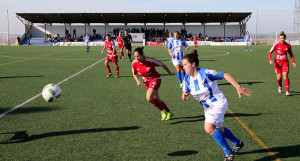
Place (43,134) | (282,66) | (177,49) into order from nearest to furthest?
1. (43,134)
2. (282,66)
3. (177,49)

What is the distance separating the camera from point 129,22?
62938 millimetres

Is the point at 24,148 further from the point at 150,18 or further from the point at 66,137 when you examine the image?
the point at 150,18

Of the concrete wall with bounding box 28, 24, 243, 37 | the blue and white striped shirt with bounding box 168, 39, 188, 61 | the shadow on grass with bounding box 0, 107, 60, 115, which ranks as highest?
the concrete wall with bounding box 28, 24, 243, 37

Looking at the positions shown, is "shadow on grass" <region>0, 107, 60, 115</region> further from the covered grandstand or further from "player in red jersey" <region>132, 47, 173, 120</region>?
the covered grandstand

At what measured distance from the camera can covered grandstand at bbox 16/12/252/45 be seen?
59.0 m

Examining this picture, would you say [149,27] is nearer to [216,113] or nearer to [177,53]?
[177,53]

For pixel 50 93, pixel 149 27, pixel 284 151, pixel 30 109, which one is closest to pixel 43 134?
pixel 50 93

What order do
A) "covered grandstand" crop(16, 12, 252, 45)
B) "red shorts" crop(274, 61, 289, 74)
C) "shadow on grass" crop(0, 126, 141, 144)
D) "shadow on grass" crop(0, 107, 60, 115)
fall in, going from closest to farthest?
"shadow on grass" crop(0, 126, 141, 144) < "shadow on grass" crop(0, 107, 60, 115) < "red shorts" crop(274, 61, 289, 74) < "covered grandstand" crop(16, 12, 252, 45)

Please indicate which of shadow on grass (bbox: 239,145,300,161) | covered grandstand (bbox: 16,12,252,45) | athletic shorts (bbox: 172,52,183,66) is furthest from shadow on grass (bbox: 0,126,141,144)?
covered grandstand (bbox: 16,12,252,45)

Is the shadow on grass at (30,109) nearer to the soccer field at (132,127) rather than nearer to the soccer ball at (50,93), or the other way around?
the soccer field at (132,127)

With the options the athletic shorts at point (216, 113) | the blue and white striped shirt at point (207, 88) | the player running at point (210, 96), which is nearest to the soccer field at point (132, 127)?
the player running at point (210, 96)

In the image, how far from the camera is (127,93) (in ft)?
30.6

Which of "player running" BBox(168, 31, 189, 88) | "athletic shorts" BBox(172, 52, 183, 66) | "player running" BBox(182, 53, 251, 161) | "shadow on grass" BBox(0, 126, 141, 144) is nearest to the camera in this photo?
"player running" BBox(182, 53, 251, 161)

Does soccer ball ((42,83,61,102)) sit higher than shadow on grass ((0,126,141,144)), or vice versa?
soccer ball ((42,83,61,102))
